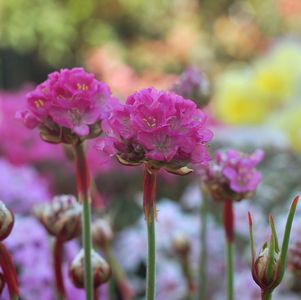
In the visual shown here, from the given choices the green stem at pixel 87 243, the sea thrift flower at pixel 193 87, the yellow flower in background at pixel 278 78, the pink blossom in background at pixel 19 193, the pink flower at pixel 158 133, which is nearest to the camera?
the pink flower at pixel 158 133

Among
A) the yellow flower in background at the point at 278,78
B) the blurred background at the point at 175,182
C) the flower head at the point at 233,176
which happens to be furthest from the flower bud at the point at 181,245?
the yellow flower in background at the point at 278,78

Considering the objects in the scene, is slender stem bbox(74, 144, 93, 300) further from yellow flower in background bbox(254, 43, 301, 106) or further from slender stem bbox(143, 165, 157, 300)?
yellow flower in background bbox(254, 43, 301, 106)

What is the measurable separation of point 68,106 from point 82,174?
3.1 inches

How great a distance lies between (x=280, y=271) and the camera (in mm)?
445

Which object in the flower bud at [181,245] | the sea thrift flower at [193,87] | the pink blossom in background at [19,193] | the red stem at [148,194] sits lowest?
the flower bud at [181,245]

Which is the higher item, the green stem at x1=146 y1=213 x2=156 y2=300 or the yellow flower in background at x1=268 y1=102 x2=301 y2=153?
the yellow flower in background at x1=268 y1=102 x2=301 y2=153

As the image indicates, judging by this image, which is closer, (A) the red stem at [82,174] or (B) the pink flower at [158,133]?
(B) the pink flower at [158,133]

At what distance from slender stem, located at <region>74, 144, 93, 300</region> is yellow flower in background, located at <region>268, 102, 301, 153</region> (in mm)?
984

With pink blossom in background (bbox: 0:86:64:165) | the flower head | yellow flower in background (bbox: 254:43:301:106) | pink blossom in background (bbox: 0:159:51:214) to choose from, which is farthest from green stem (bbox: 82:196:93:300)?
yellow flower in background (bbox: 254:43:301:106)

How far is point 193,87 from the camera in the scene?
0.83m

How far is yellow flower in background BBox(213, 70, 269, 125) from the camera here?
1.77m

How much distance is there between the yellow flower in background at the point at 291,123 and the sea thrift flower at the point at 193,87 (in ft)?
2.24

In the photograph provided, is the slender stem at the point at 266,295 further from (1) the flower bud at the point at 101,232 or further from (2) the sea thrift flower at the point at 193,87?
(2) the sea thrift flower at the point at 193,87

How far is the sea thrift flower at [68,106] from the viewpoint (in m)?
0.50
